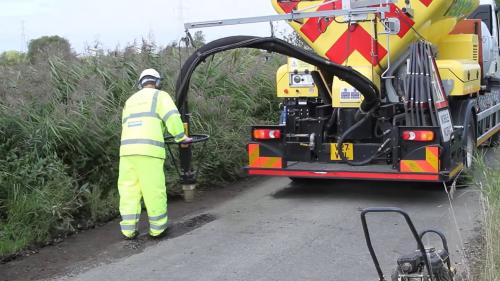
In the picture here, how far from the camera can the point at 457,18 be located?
8500 millimetres

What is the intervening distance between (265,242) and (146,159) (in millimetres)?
1381

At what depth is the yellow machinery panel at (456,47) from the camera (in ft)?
28.3

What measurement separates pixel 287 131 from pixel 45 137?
116 inches

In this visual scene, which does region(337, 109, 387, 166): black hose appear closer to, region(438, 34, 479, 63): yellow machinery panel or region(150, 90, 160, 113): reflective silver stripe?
region(438, 34, 479, 63): yellow machinery panel

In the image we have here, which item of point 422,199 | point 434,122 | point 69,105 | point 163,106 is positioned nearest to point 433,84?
point 434,122

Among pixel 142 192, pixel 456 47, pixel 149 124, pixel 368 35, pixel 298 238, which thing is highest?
pixel 368 35

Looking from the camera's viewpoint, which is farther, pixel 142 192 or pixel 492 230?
pixel 142 192

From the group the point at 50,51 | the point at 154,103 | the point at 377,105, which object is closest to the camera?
the point at 154,103

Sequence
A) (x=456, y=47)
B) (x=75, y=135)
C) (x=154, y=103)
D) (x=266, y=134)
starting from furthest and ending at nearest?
(x=456, y=47) → (x=266, y=134) → (x=75, y=135) → (x=154, y=103)

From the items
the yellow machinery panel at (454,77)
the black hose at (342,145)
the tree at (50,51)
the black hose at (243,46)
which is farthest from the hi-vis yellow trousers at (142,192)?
the yellow machinery panel at (454,77)

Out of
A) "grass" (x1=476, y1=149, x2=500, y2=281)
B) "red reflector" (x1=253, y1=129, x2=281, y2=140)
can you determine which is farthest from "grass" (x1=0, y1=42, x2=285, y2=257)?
"grass" (x1=476, y1=149, x2=500, y2=281)

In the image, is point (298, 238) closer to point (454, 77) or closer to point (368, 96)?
point (368, 96)

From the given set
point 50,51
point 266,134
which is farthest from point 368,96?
point 50,51

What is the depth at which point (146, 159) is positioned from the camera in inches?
231
